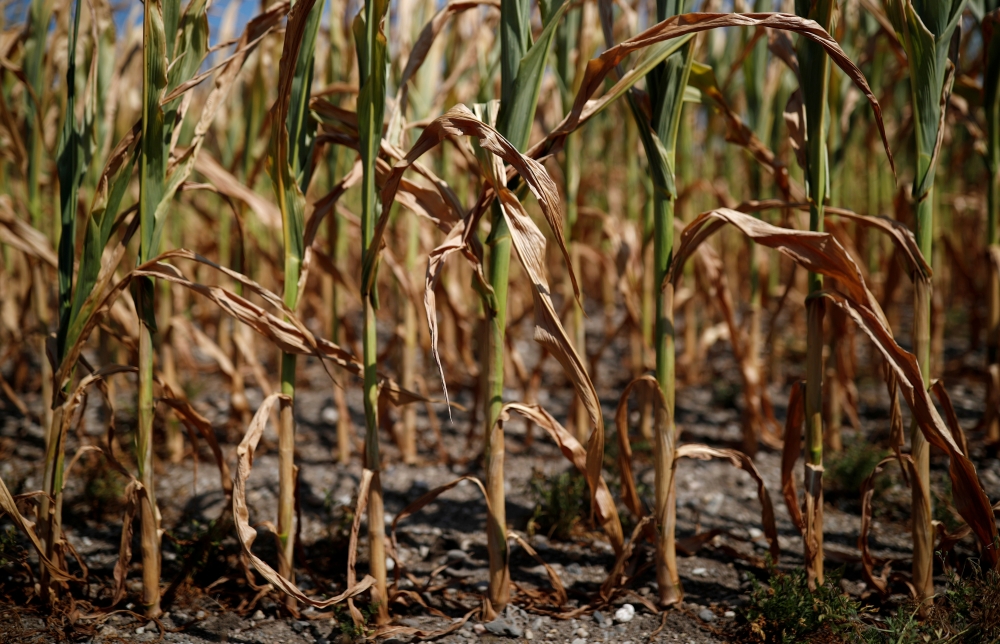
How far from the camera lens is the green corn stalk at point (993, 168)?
2.19 meters

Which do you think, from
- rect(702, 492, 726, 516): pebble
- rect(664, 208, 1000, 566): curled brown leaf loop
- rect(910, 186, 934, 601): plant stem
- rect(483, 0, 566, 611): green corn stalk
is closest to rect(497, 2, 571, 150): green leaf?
rect(483, 0, 566, 611): green corn stalk

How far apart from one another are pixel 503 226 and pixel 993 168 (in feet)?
6.70

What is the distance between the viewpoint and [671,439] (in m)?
1.76

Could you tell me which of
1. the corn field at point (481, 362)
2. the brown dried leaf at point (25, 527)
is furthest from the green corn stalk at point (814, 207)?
the brown dried leaf at point (25, 527)

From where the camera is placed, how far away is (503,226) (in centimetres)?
163

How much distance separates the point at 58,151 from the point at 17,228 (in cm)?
65

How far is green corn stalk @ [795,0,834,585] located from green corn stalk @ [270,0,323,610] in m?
1.18

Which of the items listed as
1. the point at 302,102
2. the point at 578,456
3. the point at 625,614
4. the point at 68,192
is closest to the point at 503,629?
the point at 625,614

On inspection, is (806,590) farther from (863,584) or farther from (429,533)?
(429,533)

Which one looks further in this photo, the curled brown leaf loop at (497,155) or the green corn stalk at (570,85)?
the green corn stalk at (570,85)

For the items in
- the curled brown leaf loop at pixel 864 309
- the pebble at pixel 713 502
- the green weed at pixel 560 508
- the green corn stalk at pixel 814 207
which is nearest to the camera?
the curled brown leaf loop at pixel 864 309

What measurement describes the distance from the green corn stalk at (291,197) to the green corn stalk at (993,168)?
202cm

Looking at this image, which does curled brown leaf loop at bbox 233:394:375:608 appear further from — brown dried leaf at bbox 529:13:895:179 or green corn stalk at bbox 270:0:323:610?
brown dried leaf at bbox 529:13:895:179

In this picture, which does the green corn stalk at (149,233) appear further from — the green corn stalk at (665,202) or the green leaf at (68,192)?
the green corn stalk at (665,202)
